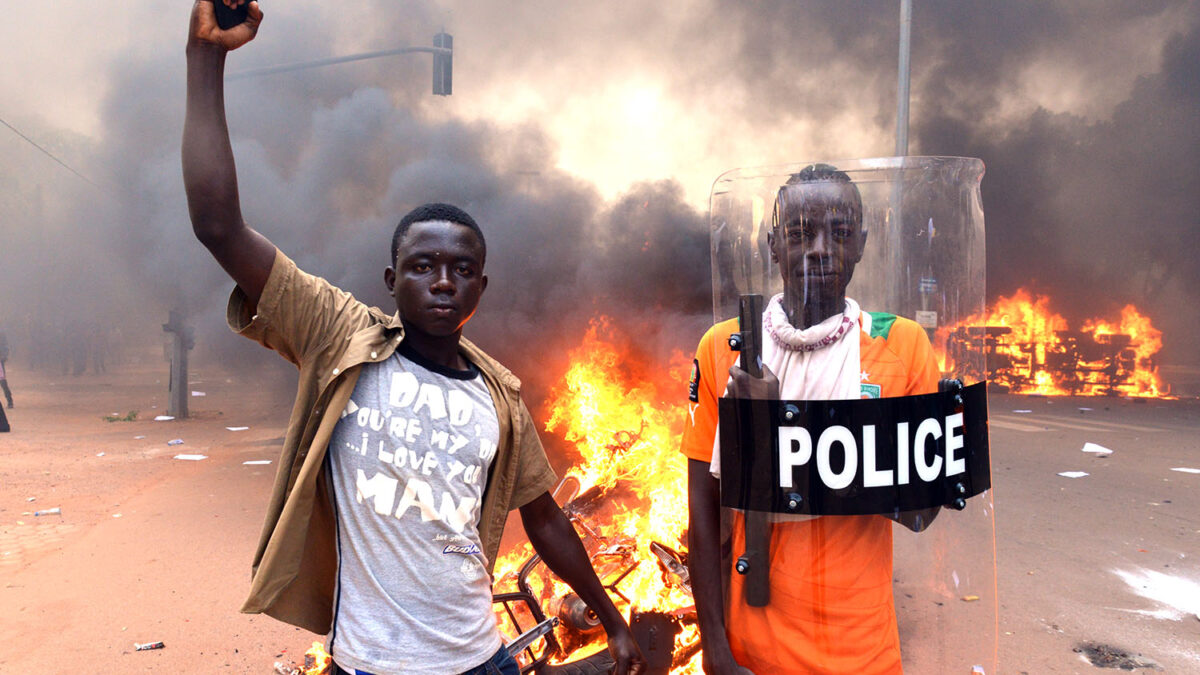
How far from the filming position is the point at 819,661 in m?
1.37

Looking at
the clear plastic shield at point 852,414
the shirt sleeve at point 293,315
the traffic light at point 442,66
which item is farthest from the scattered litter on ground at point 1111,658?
the traffic light at point 442,66

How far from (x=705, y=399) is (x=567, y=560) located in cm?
63

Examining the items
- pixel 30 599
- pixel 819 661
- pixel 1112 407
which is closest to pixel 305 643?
pixel 30 599

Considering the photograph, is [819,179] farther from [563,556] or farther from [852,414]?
[563,556]

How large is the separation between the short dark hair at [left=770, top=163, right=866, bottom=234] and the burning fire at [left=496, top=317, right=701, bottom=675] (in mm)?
2127

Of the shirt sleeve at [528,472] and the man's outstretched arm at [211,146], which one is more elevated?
the man's outstretched arm at [211,146]

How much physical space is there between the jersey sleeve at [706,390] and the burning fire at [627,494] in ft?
5.66

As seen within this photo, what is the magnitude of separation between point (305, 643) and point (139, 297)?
75.1 feet

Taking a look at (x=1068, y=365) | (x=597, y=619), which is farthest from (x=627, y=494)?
(x=1068, y=365)

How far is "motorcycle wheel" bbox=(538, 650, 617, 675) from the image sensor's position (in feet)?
9.25

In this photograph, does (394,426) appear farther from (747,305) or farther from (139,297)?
(139,297)

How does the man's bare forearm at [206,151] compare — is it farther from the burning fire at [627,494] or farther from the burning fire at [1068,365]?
the burning fire at [1068,365]

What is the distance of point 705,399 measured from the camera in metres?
1.56

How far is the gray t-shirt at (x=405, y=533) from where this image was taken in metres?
1.45
